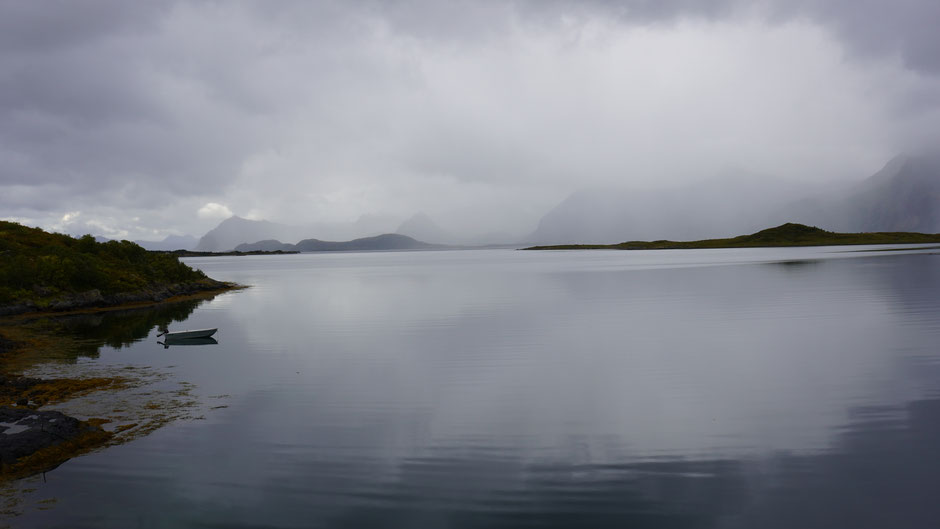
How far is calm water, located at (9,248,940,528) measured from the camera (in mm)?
12750

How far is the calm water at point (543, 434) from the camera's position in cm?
1275

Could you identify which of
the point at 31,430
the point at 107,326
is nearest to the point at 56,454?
the point at 31,430

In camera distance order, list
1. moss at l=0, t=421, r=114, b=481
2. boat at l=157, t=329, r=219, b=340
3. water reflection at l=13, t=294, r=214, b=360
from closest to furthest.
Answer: moss at l=0, t=421, r=114, b=481
water reflection at l=13, t=294, r=214, b=360
boat at l=157, t=329, r=219, b=340

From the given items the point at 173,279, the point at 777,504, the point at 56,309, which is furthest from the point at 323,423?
the point at 173,279

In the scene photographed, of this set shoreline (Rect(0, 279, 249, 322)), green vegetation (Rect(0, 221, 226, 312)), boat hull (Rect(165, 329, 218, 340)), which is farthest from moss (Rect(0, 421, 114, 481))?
green vegetation (Rect(0, 221, 226, 312))

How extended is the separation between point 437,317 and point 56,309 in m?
39.4

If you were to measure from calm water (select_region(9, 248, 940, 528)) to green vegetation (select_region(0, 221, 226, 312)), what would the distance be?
87.0 feet

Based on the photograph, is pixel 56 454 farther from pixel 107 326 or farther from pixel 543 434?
pixel 107 326

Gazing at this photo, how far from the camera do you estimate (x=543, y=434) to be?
58.1 ft

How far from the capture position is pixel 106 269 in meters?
70.1

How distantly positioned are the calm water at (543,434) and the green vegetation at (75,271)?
2651 cm

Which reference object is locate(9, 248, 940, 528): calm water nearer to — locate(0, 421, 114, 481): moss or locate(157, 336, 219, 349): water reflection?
locate(0, 421, 114, 481): moss

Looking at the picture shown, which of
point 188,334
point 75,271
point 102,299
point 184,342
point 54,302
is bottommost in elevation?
point 184,342

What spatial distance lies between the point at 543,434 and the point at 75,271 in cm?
6433
